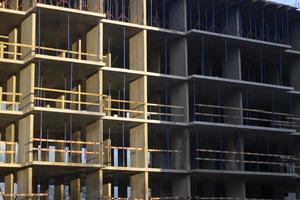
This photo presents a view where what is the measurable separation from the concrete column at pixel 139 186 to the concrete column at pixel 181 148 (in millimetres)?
2765

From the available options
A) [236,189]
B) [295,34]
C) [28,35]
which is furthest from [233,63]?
[28,35]

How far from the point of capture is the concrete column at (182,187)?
115ft

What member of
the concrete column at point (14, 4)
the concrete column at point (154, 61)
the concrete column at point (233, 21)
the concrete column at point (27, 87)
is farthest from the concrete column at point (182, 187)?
the concrete column at point (14, 4)

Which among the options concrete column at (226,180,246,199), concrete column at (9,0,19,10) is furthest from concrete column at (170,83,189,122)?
concrete column at (9,0,19,10)

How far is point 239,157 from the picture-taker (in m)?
37.4

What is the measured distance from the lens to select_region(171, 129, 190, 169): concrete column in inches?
1395

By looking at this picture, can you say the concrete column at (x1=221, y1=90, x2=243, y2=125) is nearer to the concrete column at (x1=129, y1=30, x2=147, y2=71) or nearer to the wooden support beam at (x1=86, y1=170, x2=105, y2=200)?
the concrete column at (x1=129, y1=30, x2=147, y2=71)

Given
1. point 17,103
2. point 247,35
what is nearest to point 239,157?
point 247,35

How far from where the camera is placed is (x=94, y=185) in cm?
3203

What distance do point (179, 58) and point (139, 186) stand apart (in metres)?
8.14

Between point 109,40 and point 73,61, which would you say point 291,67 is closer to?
point 109,40

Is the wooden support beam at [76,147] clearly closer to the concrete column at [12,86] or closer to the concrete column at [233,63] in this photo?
the concrete column at [12,86]

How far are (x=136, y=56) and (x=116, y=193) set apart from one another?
1164cm

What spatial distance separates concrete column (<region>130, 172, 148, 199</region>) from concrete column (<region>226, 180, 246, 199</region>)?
6438mm
